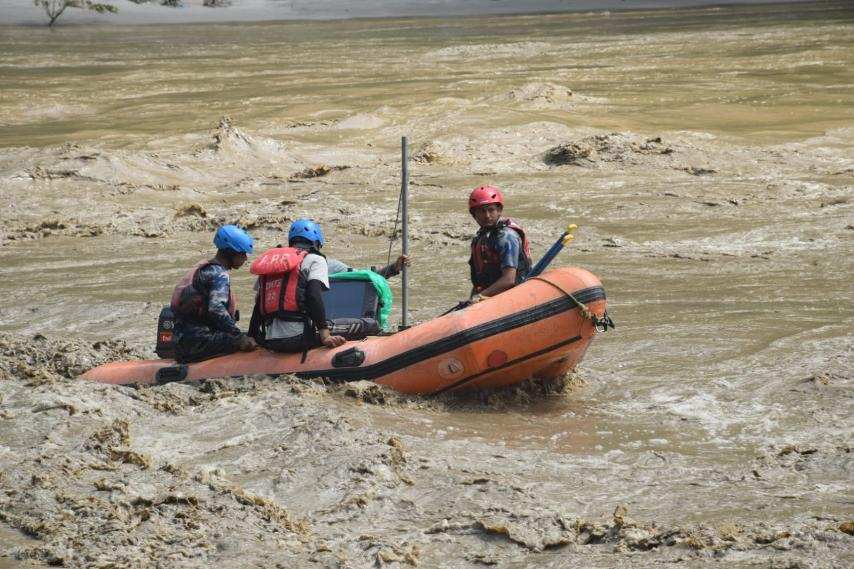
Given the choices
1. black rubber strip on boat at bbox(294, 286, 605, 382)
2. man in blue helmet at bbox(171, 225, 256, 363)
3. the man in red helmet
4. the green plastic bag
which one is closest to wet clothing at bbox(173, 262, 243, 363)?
man in blue helmet at bbox(171, 225, 256, 363)

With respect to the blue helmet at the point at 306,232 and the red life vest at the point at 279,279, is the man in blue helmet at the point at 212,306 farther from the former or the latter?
the blue helmet at the point at 306,232

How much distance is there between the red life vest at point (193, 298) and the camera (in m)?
7.76

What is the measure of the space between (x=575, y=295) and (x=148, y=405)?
257cm

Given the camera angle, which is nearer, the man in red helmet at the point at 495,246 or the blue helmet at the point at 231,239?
the blue helmet at the point at 231,239

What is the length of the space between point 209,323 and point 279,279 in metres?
0.69

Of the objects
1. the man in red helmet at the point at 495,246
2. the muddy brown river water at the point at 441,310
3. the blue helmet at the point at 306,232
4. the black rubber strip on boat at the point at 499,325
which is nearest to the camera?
the muddy brown river water at the point at 441,310

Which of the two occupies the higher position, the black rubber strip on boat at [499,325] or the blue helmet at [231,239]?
the blue helmet at [231,239]

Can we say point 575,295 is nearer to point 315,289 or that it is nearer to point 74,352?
point 315,289

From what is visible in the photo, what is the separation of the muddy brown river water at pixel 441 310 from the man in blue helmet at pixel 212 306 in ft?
1.14

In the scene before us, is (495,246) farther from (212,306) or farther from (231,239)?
(212,306)

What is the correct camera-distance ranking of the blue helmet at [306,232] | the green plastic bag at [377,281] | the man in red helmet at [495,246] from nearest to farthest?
the blue helmet at [306,232]
the man in red helmet at [495,246]
the green plastic bag at [377,281]

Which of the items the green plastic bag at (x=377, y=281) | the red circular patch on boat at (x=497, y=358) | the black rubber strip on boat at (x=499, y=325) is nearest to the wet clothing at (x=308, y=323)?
the green plastic bag at (x=377, y=281)

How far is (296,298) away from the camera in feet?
25.0

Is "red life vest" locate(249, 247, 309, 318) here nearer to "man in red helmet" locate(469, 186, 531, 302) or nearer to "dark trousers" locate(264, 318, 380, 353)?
"dark trousers" locate(264, 318, 380, 353)
